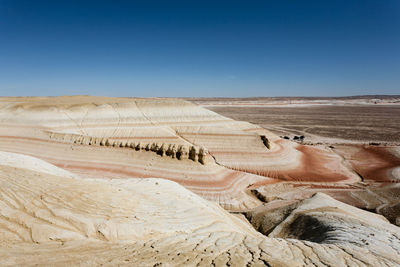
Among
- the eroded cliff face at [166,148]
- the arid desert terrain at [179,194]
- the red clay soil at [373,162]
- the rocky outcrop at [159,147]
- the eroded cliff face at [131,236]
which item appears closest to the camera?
the eroded cliff face at [131,236]

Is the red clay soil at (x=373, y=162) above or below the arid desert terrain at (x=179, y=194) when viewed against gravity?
below

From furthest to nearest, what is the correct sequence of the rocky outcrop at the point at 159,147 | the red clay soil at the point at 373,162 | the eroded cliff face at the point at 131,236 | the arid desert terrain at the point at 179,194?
the red clay soil at the point at 373,162 < the rocky outcrop at the point at 159,147 < the arid desert terrain at the point at 179,194 < the eroded cliff face at the point at 131,236

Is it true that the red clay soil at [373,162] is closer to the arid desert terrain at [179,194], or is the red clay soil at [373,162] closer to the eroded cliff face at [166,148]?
the arid desert terrain at [179,194]

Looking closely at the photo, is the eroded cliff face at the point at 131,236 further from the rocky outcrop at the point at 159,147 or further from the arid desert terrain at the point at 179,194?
the rocky outcrop at the point at 159,147

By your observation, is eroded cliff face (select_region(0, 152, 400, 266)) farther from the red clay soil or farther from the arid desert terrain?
the red clay soil

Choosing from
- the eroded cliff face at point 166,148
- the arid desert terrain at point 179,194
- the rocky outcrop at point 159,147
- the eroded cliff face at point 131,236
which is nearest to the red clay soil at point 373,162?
the arid desert terrain at point 179,194

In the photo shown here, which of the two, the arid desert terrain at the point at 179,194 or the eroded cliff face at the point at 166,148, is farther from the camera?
the eroded cliff face at the point at 166,148

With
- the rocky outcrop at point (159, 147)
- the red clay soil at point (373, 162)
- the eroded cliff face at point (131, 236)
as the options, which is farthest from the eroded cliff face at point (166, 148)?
the eroded cliff face at point (131, 236)
